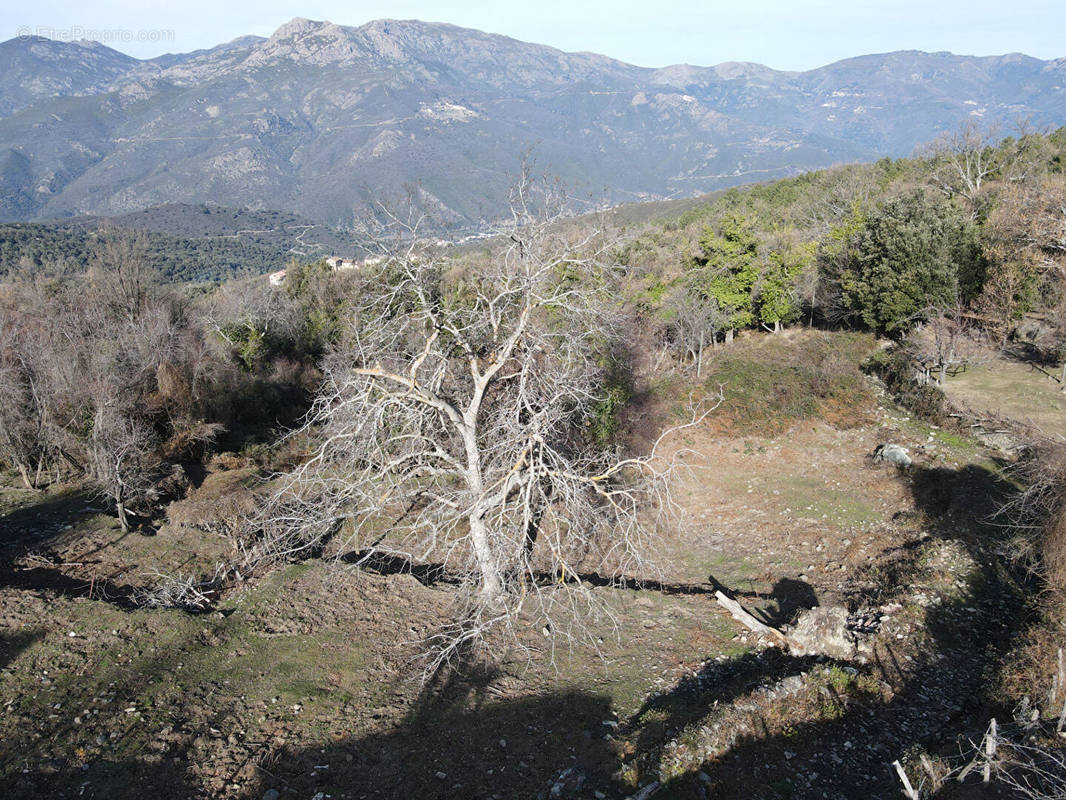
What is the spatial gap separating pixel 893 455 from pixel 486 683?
13.5 meters

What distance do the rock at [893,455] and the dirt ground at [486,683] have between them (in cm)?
235

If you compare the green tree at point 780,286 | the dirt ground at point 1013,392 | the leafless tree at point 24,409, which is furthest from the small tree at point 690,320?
the leafless tree at point 24,409

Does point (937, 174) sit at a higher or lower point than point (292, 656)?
higher

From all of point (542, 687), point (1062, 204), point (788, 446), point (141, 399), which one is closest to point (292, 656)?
point (542, 687)

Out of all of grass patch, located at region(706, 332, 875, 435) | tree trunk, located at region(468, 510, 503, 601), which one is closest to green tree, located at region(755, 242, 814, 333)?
grass patch, located at region(706, 332, 875, 435)

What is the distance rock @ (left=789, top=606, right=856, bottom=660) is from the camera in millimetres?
9258

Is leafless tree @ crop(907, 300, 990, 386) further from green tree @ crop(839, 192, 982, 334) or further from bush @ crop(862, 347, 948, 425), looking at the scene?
green tree @ crop(839, 192, 982, 334)

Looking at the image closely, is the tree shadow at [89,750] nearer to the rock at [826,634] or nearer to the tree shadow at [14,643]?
the tree shadow at [14,643]

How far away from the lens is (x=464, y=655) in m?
9.08

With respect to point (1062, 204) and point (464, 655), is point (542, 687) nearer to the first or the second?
point (464, 655)

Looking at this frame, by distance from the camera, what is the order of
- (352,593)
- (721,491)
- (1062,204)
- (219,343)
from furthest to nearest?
(219,343)
(1062,204)
(721,491)
(352,593)

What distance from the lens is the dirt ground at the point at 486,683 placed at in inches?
265

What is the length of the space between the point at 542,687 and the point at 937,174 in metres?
49.2

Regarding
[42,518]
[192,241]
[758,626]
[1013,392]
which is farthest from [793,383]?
[192,241]
